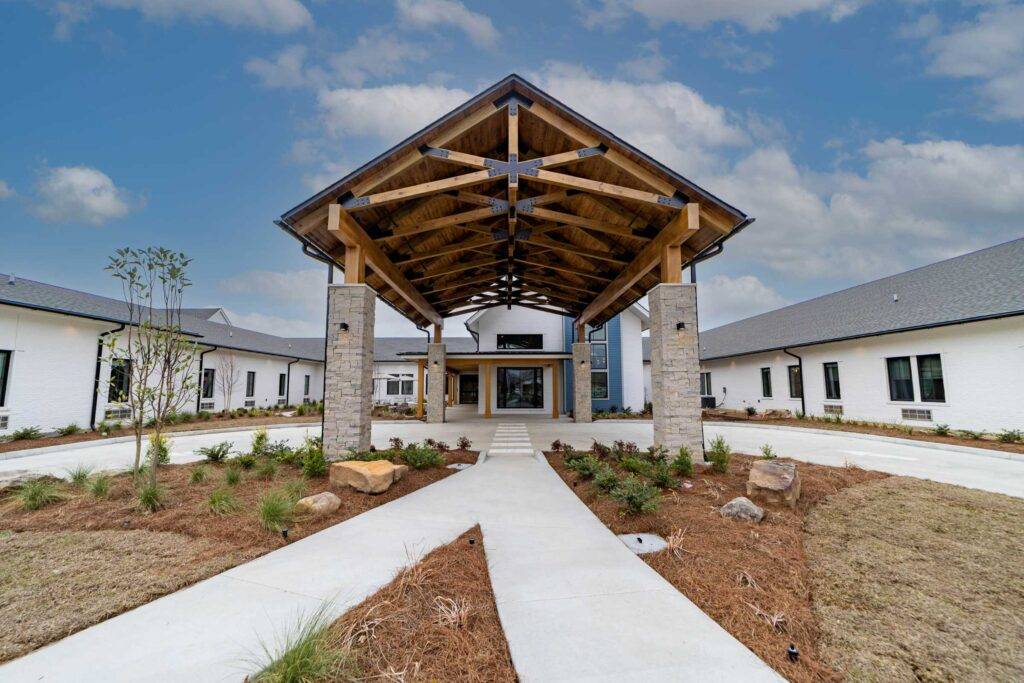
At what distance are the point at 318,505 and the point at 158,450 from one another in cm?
261

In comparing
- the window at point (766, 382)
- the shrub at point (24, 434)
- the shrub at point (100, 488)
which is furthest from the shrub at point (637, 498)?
the window at point (766, 382)

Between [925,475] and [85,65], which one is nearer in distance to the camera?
[925,475]

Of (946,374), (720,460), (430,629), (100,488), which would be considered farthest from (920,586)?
(946,374)

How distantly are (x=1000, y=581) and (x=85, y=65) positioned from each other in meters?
21.0

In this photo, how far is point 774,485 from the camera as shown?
4711mm

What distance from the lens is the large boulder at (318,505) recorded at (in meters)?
4.49

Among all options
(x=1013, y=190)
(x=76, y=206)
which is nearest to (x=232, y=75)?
(x=76, y=206)

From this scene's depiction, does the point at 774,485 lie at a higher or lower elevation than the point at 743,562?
higher

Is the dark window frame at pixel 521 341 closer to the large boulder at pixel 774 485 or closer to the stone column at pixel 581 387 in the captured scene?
the stone column at pixel 581 387

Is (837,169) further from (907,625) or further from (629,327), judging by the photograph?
(907,625)

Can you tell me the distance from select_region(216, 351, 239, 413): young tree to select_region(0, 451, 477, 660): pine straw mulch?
13413 millimetres

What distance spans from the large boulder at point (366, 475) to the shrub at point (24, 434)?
1025 centimetres

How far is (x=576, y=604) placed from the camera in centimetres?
268

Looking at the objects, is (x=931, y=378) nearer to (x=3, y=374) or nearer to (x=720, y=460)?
(x=720, y=460)
